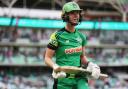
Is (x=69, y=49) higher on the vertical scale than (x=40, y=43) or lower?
higher

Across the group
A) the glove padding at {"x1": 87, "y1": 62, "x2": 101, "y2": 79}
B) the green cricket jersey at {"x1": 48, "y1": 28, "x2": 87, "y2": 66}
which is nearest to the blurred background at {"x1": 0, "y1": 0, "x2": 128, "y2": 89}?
the green cricket jersey at {"x1": 48, "y1": 28, "x2": 87, "y2": 66}

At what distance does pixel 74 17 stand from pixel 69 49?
1.58ft

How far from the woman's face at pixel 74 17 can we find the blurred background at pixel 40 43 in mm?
19052

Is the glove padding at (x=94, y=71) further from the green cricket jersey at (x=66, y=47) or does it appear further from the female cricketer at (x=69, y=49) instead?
the green cricket jersey at (x=66, y=47)

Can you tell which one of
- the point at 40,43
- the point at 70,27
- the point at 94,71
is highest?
the point at 70,27

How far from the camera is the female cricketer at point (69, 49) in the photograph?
20.0 feet

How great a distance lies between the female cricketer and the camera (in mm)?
6090

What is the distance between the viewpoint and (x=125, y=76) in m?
30.5

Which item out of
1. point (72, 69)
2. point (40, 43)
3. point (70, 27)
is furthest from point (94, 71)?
point (40, 43)

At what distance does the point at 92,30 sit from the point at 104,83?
4.32 metres

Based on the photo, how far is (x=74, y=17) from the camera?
6156 mm

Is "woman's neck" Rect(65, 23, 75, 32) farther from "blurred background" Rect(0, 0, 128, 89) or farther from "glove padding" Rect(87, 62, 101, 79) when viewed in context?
"blurred background" Rect(0, 0, 128, 89)

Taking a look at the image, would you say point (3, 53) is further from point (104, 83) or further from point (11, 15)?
point (104, 83)

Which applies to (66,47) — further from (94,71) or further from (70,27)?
(94,71)
